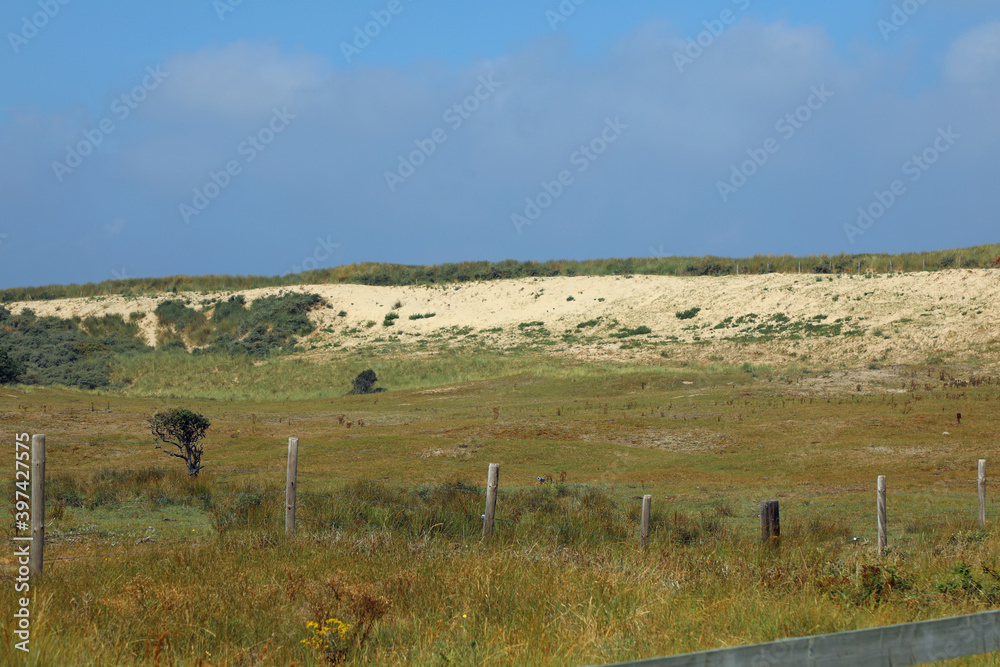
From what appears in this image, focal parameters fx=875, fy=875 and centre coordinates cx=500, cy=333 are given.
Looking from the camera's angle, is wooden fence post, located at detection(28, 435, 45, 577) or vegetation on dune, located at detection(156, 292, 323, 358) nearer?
wooden fence post, located at detection(28, 435, 45, 577)

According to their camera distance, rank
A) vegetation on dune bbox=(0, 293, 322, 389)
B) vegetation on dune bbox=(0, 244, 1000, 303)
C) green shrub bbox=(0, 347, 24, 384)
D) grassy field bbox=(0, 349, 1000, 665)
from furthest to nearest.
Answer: vegetation on dune bbox=(0, 244, 1000, 303)
vegetation on dune bbox=(0, 293, 322, 389)
green shrub bbox=(0, 347, 24, 384)
grassy field bbox=(0, 349, 1000, 665)

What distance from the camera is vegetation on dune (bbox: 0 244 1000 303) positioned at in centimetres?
7981

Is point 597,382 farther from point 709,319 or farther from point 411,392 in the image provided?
point 709,319

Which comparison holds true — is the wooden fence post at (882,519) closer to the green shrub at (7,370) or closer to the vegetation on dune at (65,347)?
the green shrub at (7,370)

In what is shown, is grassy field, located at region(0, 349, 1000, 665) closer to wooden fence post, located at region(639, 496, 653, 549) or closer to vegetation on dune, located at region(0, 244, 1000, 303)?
wooden fence post, located at region(639, 496, 653, 549)

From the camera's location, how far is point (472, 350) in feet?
224

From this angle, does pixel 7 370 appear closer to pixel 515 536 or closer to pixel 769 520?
pixel 515 536

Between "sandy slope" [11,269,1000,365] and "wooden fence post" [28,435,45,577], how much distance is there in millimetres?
50647

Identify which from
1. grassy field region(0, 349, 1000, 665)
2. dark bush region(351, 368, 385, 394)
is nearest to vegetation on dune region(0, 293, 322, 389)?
dark bush region(351, 368, 385, 394)

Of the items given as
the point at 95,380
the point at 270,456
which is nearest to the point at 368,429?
the point at 270,456

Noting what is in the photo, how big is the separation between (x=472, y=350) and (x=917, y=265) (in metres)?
40.7

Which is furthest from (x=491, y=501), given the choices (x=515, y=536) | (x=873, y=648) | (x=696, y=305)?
(x=696, y=305)

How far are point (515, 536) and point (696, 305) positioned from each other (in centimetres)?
6414

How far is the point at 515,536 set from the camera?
425 inches
